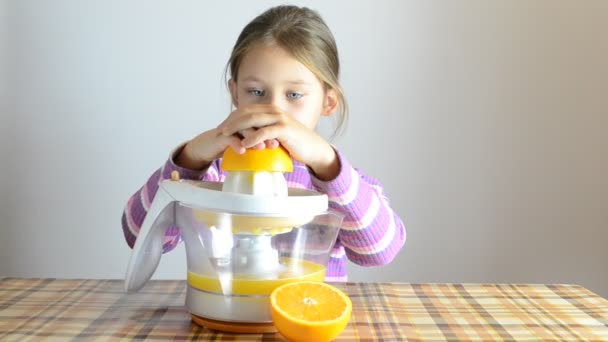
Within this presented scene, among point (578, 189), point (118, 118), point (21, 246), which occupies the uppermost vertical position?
point (118, 118)

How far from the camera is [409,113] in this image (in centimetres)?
157

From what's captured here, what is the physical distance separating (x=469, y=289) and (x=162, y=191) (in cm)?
41

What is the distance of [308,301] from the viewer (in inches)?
27.8

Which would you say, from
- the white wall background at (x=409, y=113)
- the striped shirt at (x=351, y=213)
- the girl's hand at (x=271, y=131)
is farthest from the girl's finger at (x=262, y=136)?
the white wall background at (x=409, y=113)

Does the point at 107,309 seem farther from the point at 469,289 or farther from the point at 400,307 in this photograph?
the point at 469,289

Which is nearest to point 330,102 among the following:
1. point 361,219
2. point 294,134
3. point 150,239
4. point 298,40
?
point 298,40

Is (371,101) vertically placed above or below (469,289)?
above

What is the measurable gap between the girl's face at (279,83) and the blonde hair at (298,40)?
0.01 metres

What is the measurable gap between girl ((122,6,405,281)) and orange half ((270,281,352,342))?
16 cm

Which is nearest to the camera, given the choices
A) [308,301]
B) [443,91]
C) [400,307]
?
[308,301]

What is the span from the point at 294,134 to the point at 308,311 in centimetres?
22

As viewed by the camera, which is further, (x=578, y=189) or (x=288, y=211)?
(x=578, y=189)

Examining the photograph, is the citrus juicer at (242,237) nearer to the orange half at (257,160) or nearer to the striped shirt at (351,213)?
the orange half at (257,160)

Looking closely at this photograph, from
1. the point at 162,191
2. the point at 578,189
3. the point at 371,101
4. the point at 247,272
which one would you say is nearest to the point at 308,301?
the point at 247,272
